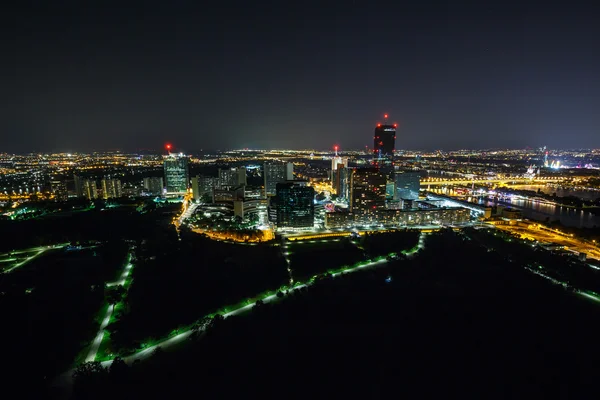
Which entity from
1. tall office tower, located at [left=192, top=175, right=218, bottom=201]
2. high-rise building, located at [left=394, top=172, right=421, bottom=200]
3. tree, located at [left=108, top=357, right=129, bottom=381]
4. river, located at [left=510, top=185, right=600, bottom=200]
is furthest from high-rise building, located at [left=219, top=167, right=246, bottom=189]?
river, located at [left=510, top=185, right=600, bottom=200]

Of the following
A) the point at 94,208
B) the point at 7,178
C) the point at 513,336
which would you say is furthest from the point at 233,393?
the point at 7,178

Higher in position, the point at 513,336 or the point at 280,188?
the point at 280,188

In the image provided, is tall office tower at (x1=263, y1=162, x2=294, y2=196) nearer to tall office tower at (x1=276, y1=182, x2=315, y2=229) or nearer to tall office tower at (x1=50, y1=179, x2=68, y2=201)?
tall office tower at (x1=276, y1=182, x2=315, y2=229)

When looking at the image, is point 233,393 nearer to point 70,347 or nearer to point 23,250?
point 70,347

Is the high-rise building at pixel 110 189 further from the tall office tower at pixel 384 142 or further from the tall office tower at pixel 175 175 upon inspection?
the tall office tower at pixel 384 142

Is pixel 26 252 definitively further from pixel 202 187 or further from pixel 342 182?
pixel 342 182

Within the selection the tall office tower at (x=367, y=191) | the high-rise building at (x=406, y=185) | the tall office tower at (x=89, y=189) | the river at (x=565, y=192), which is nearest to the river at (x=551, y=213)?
the high-rise building at (x=406, y=185)

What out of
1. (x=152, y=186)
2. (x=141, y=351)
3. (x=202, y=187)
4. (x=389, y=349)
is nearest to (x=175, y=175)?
(x=152, y=186)
